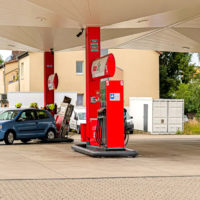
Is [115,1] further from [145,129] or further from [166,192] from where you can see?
[145,129]

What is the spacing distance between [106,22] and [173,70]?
5017 centimetres

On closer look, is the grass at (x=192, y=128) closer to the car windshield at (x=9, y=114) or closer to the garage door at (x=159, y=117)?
the garage door at (x=159, y=117)

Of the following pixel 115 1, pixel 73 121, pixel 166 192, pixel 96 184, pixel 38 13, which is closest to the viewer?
pixel 166 192

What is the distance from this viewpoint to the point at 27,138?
70.9 feet

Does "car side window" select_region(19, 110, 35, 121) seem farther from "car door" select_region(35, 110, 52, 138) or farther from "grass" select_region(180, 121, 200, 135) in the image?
"grass" select_region(180, 121, 200, 135)

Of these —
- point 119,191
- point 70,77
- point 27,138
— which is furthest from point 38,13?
point 70,77

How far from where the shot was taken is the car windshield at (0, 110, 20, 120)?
70.2 feet

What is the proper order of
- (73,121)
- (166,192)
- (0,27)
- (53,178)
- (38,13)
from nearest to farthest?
(166,192) → (53,178) → (38,13) → (0,27) → (73,121)

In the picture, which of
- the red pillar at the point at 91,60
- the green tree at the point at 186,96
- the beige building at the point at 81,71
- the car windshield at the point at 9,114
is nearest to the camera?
the red pillar at the point at 91,60

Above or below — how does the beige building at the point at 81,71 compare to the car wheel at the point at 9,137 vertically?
above

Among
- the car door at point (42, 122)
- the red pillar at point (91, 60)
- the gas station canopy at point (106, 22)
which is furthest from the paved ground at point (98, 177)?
the car door at point (42, 122)

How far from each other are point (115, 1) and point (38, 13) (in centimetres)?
326

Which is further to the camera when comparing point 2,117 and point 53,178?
point 2,117

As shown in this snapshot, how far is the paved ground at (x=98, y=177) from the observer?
8.62 m
